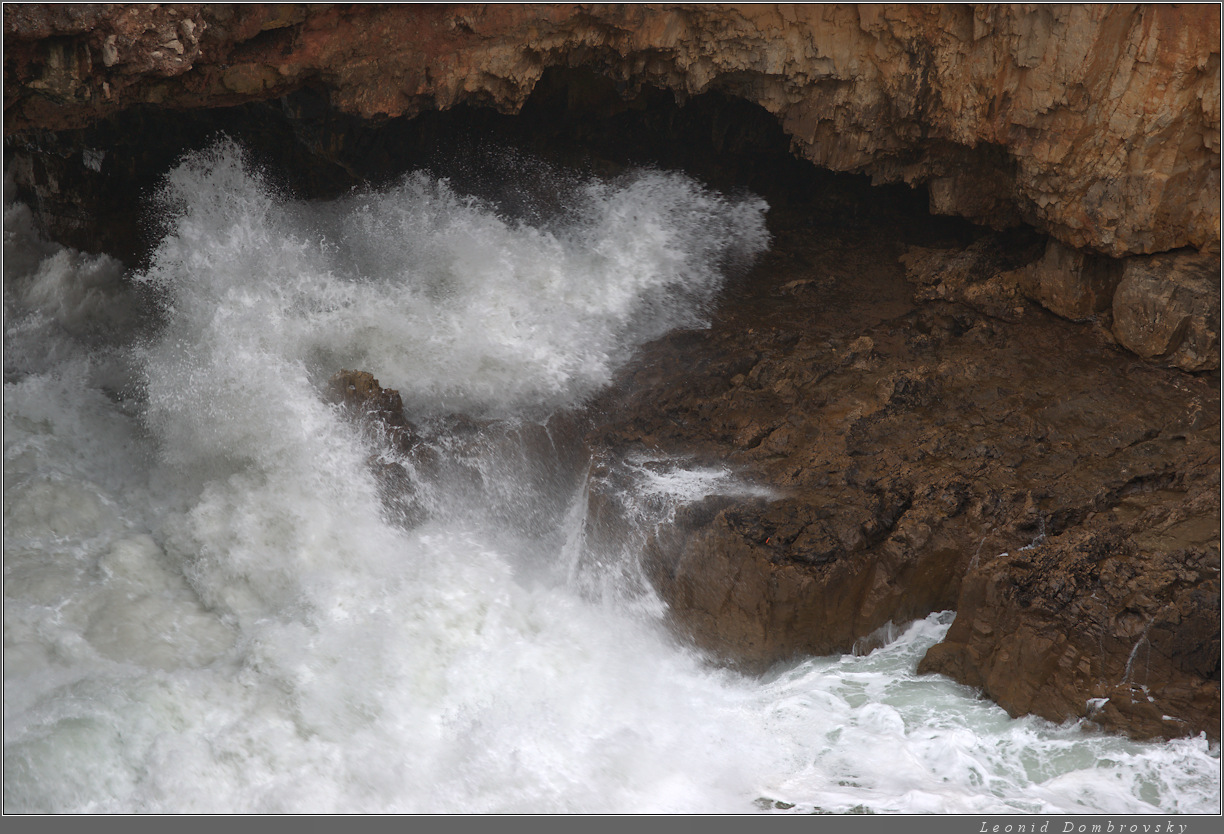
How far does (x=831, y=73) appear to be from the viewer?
7680 mm

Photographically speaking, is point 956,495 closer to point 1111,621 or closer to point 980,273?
point 1111,621

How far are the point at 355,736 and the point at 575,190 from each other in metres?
5.78

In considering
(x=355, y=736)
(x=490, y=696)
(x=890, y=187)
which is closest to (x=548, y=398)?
(x=490, y=696)

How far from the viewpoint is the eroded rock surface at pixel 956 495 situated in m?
6.08

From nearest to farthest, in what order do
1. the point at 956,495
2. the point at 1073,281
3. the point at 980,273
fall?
the point at 956,495 < the point at 1073,281 < the point at 980,273

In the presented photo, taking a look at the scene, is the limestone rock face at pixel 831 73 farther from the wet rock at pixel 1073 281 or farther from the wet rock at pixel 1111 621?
the wet rock at pixel 1111 621

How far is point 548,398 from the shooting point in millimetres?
8102

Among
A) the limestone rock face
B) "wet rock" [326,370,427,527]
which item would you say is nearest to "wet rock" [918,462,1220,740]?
the limestone rock face

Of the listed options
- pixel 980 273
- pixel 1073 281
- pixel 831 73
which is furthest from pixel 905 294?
pixel 831 73

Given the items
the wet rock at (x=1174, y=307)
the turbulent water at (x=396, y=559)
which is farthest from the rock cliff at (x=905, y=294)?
the turbulent water at (x=396, y=559)

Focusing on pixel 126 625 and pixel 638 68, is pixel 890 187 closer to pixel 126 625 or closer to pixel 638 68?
pixel 638 68

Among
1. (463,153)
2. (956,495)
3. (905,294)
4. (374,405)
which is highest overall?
(463,153)

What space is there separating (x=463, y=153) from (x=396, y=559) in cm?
426

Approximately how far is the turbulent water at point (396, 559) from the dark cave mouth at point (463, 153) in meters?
0.26
